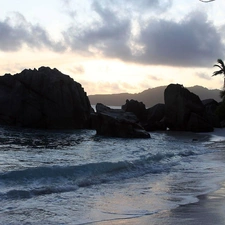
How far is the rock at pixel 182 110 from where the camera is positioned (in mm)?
50928

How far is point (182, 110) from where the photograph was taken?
51.9 metres

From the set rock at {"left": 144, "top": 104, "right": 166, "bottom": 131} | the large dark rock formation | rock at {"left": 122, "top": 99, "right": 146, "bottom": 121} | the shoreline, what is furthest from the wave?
rock at {"left": 122, "top": 99, "right": 146, "bottom": 121}

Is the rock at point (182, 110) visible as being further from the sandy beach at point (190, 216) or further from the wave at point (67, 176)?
the sandy beach at point (190, 216)

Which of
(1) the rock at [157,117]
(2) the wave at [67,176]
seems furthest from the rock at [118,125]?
(2) the wave at [67,176]

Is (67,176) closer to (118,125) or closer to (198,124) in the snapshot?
(118,125)

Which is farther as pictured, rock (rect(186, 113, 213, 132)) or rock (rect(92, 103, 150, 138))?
rock (rect(186, 113, 213, 132))

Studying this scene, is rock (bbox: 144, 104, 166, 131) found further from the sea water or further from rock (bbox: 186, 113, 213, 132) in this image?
the sea water

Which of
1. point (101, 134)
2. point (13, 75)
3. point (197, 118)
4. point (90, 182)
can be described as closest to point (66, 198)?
point (90, 182)

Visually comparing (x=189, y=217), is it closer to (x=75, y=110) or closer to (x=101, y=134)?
(x=101, y=134)

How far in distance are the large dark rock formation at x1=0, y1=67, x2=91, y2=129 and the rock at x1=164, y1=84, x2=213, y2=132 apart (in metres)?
12.7

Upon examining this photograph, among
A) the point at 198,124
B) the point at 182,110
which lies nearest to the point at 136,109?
the point at 182,110

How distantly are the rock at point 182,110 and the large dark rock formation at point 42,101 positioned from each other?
41.8 feet

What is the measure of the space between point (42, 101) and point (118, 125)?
58.9ft

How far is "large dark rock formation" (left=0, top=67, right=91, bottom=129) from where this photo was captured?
5272 centimetres
